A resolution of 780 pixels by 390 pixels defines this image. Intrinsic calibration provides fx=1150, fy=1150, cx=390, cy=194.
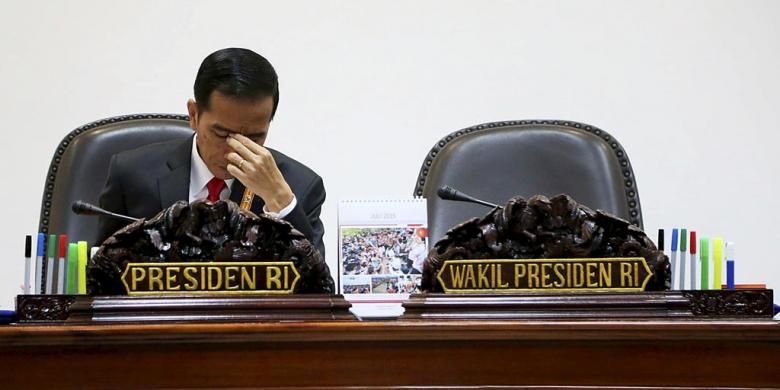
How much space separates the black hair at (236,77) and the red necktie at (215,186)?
154mm

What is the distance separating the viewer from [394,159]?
9.87 ft

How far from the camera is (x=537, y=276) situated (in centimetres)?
129

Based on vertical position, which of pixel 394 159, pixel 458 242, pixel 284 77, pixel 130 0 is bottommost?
pixel 458 242

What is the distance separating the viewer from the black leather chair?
2.28 m

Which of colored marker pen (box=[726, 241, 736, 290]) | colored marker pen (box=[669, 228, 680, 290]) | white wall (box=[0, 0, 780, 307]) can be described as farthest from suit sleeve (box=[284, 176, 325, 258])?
colored marker pen (box=[726, 241, 736, 290])

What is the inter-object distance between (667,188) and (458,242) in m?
1.83

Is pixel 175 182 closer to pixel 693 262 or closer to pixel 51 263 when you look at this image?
pixel 51 263

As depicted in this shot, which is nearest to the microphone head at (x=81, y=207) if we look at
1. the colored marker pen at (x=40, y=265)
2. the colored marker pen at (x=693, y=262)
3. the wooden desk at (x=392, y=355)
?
the colored marker pen at (x=40, y=265)

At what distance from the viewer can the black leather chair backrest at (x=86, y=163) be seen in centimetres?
229

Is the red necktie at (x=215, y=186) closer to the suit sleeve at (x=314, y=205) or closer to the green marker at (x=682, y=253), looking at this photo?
the suit sleeve at (x=314, y=205)

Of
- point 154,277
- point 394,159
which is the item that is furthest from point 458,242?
point 394,159

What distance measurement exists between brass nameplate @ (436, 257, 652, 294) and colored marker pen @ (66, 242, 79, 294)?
0.56 metres

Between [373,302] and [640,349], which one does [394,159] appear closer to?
[373,302]

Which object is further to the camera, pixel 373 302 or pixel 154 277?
pixel 373 302
